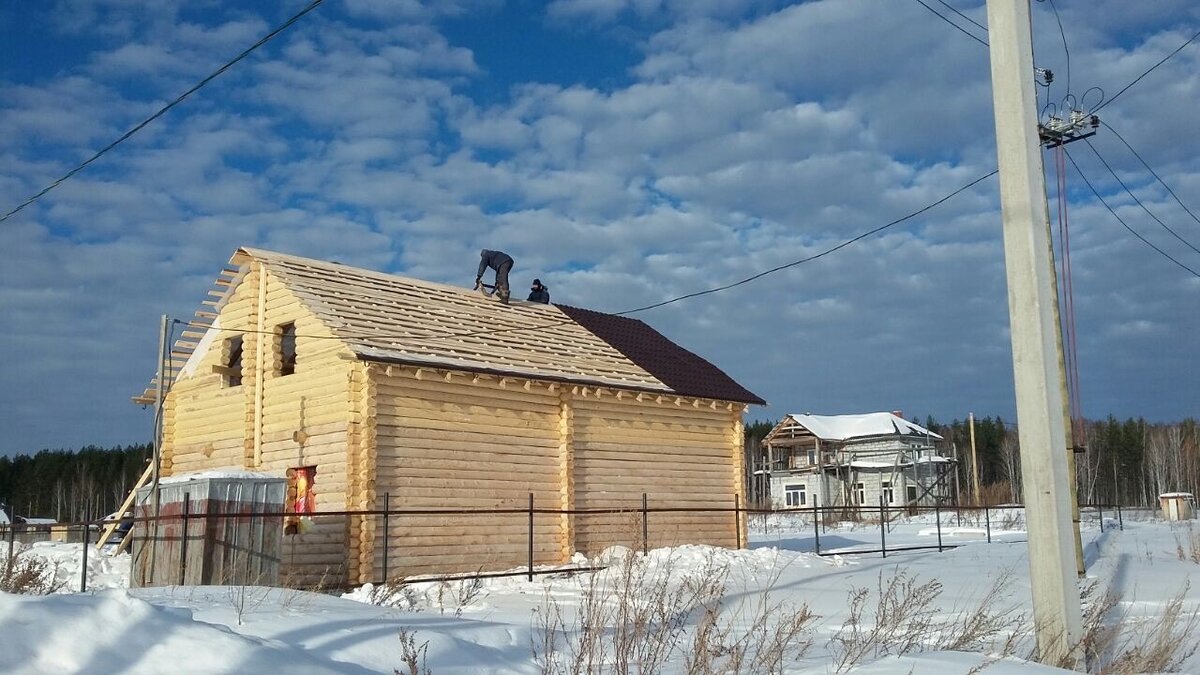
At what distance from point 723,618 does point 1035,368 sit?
195 inches

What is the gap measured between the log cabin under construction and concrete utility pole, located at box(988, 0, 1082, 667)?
1042 centimetres

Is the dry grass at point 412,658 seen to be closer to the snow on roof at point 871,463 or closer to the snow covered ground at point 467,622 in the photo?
the snow covered ground at point 467,622

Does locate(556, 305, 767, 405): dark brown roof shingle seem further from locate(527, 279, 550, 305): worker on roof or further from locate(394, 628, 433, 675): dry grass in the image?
locate(394, 628, 433, 675): dry grass

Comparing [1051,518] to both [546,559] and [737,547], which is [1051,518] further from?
[737,547]

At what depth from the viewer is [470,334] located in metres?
21.8

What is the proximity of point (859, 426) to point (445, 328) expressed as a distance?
1867 inches

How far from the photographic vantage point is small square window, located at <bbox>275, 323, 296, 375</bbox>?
2083 centimetres

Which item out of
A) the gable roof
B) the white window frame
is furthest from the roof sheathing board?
the white window frame

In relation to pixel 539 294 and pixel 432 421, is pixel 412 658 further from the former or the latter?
pixel 539 294

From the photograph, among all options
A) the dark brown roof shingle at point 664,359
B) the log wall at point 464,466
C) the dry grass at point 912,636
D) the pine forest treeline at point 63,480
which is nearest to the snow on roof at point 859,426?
the dark brown roof shingle at point 664,359

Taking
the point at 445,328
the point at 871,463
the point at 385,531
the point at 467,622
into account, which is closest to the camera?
the point at 467,622

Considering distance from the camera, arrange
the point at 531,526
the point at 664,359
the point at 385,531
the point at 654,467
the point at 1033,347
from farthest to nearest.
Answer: the point at 664,359, the point at 654,467, the point at 531,526, the point at 385,531, the point at 1033,347

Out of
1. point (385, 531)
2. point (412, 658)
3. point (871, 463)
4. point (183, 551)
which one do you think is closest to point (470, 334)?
point (385, 531)

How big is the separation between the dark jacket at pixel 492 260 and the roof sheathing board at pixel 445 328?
918 mm
